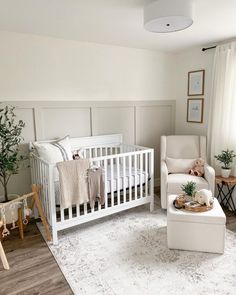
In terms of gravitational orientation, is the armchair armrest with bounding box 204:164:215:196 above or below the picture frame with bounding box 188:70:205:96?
below

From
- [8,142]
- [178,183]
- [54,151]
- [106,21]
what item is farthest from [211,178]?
→ [8,142]

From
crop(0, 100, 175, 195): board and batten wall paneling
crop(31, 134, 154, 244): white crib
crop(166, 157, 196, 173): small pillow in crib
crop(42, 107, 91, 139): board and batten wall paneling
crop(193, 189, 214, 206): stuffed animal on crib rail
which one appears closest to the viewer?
crop(193, 189, 214, 206): stuffed animal on crib rail

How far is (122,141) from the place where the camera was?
3.80 meters

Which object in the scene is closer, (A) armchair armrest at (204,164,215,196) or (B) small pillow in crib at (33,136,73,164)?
(B) small pillow in crib at (33,136,73,164)

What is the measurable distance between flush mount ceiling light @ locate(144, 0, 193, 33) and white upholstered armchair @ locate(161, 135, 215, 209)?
181 cm

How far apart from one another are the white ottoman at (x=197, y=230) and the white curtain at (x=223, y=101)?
4.23ft

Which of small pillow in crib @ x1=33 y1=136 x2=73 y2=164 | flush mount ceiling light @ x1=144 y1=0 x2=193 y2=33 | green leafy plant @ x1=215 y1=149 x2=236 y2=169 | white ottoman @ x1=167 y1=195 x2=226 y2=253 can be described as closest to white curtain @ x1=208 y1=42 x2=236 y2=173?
green leafy plant @ x1=215 y1=149 x2=236 y2=169

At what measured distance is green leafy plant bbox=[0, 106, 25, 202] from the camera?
262cm

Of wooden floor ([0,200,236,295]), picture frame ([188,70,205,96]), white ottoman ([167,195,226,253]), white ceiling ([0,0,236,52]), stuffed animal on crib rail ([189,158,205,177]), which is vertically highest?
white ceiling ([0,0,236,52])

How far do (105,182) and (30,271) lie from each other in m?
1.14

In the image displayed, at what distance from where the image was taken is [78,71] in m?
3.30

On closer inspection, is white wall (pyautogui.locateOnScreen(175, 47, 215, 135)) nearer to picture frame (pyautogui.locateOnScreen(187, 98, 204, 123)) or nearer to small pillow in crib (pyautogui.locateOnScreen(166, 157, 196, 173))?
picture frame (pyautogui.locateOnScreen(187, 98, 204, 123))

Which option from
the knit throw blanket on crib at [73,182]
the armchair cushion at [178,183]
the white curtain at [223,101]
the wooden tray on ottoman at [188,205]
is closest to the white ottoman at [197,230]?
the wooden tray on ottoman at [188,205]

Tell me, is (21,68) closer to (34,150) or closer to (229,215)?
(34,150)
